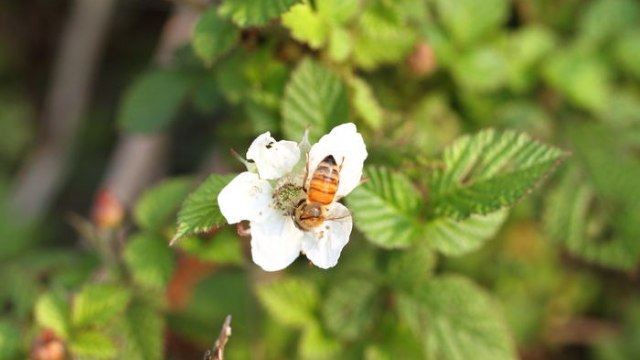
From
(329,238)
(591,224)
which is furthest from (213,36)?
(591,224)

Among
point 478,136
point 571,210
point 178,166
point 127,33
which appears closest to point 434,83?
point 571,210

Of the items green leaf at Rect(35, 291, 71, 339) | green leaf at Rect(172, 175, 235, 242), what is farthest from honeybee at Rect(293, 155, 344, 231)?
green leaf at Rect(35, 291, 71, 339)

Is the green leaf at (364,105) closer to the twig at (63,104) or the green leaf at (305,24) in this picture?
the green leaf at (305,24)

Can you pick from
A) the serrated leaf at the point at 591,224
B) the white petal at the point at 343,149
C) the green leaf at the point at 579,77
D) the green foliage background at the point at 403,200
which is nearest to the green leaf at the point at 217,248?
the green foliage background at the point at 403,200

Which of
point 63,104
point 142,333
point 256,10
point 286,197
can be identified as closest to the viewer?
point 286,197

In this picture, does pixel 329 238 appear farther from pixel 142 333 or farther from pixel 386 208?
pixel 142 333
